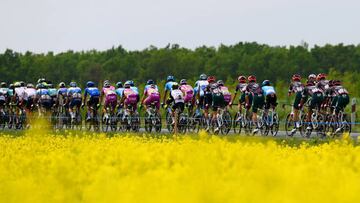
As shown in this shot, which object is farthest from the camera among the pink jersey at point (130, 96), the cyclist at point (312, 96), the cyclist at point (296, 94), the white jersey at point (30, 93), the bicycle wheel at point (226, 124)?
the white jersey at point (30, 93)

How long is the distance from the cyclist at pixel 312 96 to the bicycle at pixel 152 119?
572 cm

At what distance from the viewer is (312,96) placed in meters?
27.2

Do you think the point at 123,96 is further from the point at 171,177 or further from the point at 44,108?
the point at 171,177

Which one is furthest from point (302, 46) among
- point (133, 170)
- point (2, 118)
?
point (133, 170)

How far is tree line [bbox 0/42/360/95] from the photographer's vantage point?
101 metres

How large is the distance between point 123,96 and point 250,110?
5.33 m

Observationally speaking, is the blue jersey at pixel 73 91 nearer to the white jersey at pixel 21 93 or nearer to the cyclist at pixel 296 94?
the white jersey at pixel 21 93

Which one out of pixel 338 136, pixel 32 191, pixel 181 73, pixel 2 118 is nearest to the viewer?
pixel 32 191

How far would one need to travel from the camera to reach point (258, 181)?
7660 mm

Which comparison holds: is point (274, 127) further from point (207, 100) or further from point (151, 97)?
point (151, 97)

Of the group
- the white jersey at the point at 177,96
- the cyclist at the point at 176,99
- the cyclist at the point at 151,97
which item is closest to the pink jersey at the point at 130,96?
the cyclist at the point at 151,97

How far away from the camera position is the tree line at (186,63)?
10138 centimetres

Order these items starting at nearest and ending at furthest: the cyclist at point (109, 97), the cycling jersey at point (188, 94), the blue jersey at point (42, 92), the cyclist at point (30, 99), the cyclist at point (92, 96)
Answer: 1. the cycling jersey at point (188, 94)
2. the cyclist at point (109, 97)
3. the cyclist at point (92, 96)
4. the blue jersey at point (42, 92)
5. the cyclist at point (30, 99)

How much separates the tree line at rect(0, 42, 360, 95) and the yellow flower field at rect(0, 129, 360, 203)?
A: 247ft
